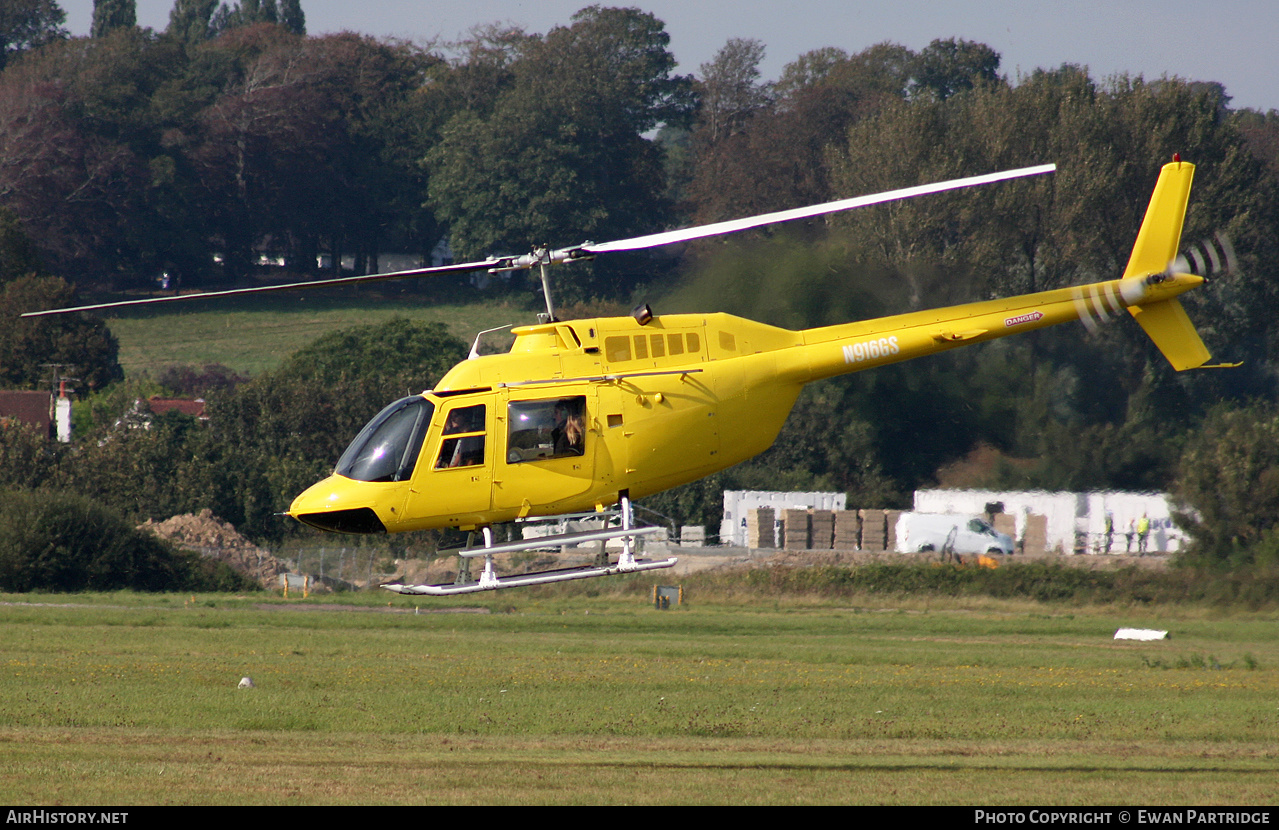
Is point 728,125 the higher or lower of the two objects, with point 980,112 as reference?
higher

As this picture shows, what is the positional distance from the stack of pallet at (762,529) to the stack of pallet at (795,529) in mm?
476

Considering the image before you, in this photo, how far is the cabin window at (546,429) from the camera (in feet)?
53.8

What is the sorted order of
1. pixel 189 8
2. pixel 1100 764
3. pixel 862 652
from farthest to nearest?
pixel 189 8
pixel 862 652
pixel 1100 764

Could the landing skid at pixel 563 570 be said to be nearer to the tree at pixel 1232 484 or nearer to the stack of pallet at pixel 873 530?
the tree at pixel 1232 484

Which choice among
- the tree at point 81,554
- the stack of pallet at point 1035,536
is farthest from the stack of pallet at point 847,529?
the tree at point 81,554

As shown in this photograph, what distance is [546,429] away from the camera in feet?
54.1

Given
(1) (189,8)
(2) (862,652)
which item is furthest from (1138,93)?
(1) (189,8)

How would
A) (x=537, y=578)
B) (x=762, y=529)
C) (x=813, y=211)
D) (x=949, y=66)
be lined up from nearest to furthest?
(x=813, y=211), (x=537, y=578), (x=762, y=529), (x=949, y=66)

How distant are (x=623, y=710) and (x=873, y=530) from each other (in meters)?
31.2

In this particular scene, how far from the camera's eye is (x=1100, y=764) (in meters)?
16.4

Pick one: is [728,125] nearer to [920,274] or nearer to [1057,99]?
[1057,99]

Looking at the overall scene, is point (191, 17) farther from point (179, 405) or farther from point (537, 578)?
point (537, 578)

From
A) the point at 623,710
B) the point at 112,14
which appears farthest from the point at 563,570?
the point at 112,14
